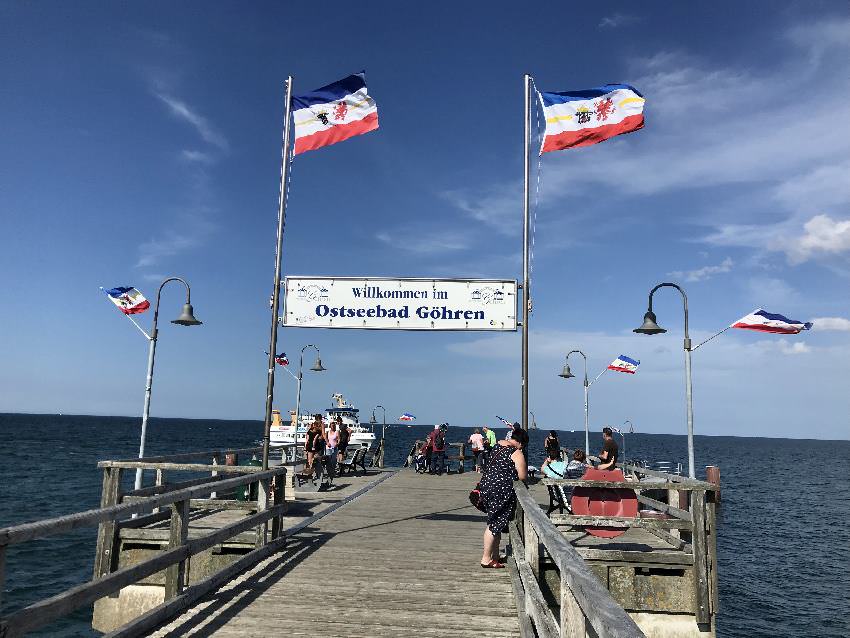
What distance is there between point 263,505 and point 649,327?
12617 mm

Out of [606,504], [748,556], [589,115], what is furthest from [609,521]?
[748,556]

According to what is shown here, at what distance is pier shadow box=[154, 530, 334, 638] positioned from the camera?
6022 millimetres

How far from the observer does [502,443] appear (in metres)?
9.27

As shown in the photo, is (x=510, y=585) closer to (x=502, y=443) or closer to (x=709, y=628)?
(x=502, y=443)

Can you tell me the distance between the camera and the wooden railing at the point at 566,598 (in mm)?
2602

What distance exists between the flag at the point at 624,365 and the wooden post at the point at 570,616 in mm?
26156

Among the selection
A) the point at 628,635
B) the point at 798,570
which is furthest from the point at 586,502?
the point at 798,570

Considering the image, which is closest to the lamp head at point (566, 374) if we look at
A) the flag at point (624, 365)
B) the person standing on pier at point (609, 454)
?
the flag at point (624, 365)

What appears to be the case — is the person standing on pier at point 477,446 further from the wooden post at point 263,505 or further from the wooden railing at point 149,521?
the wooden post at point 263,505

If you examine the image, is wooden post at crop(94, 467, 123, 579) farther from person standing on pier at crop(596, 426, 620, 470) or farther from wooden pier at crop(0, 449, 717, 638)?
person standing on pier at crop(596, 426, 620, 470)

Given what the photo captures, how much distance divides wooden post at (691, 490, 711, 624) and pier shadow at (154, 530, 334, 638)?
5380mm

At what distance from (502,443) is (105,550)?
5.88 metres

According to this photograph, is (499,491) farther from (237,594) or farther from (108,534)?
(108,534)

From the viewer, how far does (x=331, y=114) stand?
12594 mm
